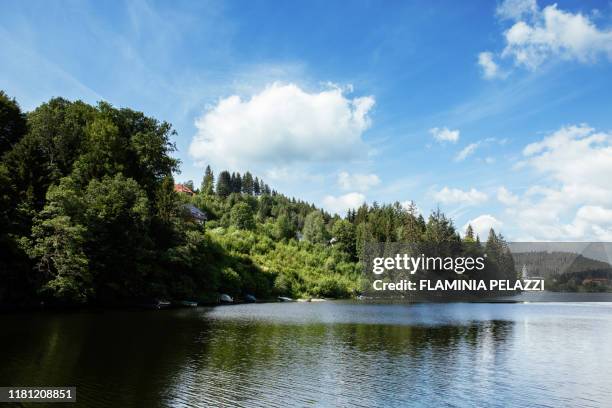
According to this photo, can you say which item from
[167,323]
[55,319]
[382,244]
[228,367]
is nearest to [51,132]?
[55,319]

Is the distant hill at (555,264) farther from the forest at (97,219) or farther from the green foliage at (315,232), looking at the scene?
the forest at (97,219)

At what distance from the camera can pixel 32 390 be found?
18703mm

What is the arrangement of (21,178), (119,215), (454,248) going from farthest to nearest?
(454,248)
(119,215)
(21,178)

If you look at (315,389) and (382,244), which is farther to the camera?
(382,244)

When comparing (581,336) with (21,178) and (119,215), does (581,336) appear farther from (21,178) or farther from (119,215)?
(21,178)

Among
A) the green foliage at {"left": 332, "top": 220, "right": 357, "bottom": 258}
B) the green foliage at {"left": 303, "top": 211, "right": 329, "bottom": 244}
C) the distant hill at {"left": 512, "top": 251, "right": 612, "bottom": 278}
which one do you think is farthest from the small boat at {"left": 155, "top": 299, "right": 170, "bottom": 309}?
the distant hill at {"left": 512, "top": 251, "right": 612, "bottom": 278}

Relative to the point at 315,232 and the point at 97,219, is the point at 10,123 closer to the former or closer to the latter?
the point at 97,219

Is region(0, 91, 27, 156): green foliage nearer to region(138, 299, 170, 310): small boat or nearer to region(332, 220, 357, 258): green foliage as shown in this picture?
region(138, 299, 170, 310): small boat

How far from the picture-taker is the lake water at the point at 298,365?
65.4 ft

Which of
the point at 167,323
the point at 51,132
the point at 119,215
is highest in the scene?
the point at 51,132

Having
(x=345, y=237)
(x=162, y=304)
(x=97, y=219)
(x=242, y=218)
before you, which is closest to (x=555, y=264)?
(x=345, y=237)

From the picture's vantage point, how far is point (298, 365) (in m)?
26.8

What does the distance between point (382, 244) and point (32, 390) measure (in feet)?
430

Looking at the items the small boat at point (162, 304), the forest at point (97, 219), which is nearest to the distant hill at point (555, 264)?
the forest at point (97, 219)
